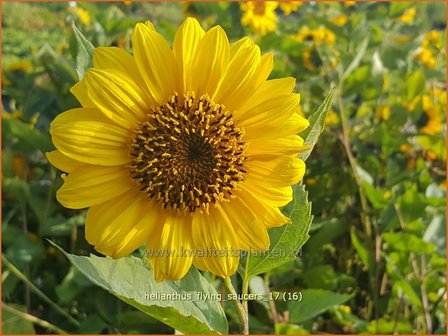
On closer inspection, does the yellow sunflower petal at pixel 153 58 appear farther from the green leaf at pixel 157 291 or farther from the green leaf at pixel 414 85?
the green leaf at pixel 414 85

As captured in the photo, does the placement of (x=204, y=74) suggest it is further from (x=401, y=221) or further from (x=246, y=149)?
(x=401, y=221)

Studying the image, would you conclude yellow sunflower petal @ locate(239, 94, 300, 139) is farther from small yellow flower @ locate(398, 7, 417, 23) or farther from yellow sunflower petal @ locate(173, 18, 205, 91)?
small yellow flower @ locate(398, 7, 417, 23)

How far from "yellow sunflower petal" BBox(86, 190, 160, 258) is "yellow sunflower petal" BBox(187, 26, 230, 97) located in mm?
130

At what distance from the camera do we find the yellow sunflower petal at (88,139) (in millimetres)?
550

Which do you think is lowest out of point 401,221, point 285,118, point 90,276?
point 401,221

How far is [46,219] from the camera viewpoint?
127 cm

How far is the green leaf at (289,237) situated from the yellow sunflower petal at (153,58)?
0.17 meters

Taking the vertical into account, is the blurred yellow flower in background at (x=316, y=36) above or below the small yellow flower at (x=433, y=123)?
above

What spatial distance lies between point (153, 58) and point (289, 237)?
226 mm

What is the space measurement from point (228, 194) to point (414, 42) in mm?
1367

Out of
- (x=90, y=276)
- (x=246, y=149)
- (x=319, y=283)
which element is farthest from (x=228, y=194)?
(x=319, y=283)

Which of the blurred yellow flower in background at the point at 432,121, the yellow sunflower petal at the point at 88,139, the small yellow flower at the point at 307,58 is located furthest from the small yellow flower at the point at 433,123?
the yellow sunflower petal at the point at 88,139

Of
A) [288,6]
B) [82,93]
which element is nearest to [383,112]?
[288,6]

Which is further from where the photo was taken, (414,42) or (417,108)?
(414,42)
